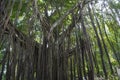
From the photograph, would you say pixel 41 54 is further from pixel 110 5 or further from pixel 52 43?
pixel 110 5

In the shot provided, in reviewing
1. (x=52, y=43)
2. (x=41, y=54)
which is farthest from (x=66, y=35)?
(x=41, y=54)

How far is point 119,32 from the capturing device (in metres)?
4.20

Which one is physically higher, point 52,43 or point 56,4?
point 56,4

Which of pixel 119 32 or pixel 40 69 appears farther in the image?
pixel 119 32

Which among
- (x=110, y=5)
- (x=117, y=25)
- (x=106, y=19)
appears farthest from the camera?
(x=106, y=19)

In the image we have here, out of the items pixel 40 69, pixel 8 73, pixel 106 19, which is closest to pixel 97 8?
pixel 106 19

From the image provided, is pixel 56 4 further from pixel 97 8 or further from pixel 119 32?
pixel 119 32

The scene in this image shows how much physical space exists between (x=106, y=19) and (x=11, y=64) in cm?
203

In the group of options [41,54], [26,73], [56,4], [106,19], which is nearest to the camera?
[26,73]

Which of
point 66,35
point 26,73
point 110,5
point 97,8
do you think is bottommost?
point 26,73

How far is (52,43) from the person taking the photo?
331 cm

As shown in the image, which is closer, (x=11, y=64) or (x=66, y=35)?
(x=11, y=64)

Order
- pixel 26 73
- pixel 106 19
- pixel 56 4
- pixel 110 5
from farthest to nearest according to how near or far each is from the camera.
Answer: pixel 56 4, pixel 106 19, pixel 110 5, pixel 26 73

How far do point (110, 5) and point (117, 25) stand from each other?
1.45 ft
